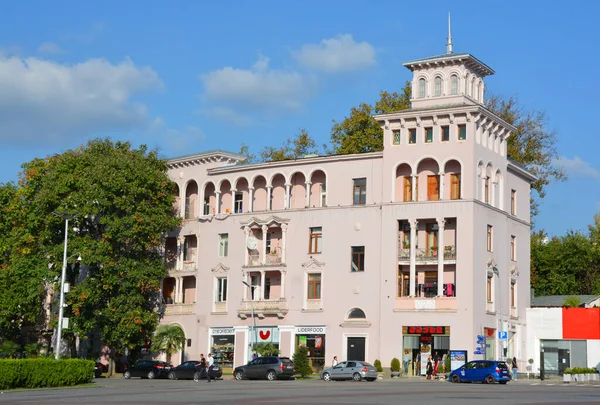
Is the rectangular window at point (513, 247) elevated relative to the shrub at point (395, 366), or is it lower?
elevated

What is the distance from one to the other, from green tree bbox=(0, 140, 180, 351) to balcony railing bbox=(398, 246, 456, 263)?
741 inches

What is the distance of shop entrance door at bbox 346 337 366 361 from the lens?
221 feet

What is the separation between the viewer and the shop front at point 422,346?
64.5m

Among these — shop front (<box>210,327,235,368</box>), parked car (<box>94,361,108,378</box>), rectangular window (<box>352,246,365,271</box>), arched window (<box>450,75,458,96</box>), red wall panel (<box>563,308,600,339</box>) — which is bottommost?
parked car (<box>94,361,108,378</box>)

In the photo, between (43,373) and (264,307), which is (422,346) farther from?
(43,373)

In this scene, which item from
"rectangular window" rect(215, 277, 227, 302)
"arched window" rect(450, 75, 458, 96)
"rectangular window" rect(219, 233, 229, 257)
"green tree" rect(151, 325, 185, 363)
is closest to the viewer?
"arched window" rect(450, 75, 458, 96)

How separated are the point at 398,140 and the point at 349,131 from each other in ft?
51.4

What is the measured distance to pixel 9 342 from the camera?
73562 millimetres

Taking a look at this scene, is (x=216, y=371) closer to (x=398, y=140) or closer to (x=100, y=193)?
(x=100, y=193)

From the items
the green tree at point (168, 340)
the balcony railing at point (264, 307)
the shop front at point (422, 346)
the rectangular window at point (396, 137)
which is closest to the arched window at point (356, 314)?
the shop front at point (422, 346)

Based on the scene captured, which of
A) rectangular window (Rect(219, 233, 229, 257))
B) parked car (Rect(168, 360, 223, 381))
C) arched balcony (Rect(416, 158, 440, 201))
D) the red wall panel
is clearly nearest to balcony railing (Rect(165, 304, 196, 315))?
rectangular window (Rect(219, 233, 229, 257))

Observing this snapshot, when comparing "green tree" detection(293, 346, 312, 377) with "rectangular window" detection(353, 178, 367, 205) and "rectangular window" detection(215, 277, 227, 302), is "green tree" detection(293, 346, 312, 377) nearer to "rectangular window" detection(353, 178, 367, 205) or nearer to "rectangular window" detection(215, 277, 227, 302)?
"rectangular window" detection(215, 277, 227, 302)

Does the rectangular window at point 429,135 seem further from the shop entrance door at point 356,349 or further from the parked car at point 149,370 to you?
the parked car at point 149,370

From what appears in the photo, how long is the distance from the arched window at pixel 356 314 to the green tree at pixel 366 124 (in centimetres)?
1799
